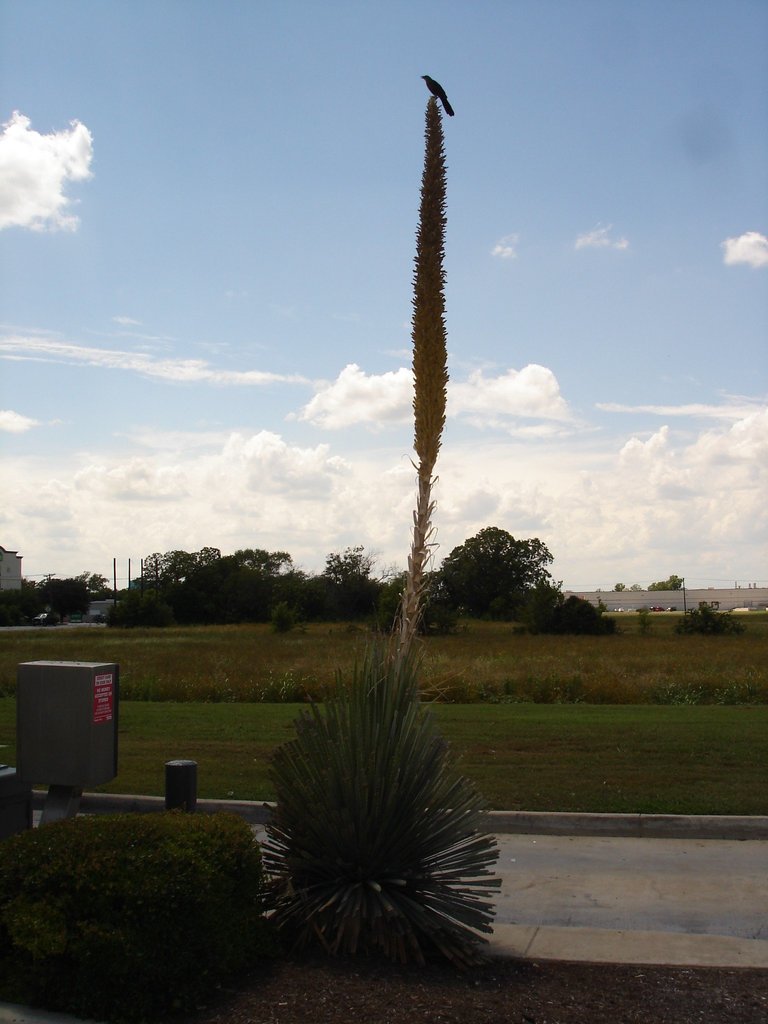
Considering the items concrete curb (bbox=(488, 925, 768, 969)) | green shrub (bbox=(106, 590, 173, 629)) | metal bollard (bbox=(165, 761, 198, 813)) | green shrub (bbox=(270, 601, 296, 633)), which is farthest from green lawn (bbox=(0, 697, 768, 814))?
green shrub (bbox=(106, 590, 173, 629))

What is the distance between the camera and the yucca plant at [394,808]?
4.32 metres

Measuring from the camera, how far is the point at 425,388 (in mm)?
4504

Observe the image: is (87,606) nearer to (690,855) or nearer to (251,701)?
(251,701)

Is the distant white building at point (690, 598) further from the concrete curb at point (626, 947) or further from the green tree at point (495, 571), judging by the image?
the concrete curb at point (626, 947)

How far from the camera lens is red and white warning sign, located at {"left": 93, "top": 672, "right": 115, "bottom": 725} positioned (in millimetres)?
5105

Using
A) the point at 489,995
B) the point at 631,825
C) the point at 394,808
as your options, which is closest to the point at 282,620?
the point at 631,825

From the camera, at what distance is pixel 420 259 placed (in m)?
4.65

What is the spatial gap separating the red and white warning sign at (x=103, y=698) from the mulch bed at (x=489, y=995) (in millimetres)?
1678

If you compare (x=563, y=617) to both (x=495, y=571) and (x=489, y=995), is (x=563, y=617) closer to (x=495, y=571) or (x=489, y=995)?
(x=495, y=571)

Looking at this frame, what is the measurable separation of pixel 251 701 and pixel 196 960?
15.8 metres

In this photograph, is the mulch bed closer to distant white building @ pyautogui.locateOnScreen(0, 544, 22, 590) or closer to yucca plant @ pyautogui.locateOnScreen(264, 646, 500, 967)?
yucca plant @ pyautogui.locateOnScreen(264, 646, 500, 967)

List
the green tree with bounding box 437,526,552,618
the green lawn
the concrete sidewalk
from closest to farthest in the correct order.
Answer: the concrete sidewalk
the green lawn
the green tree with bounding box 437,526,552,618

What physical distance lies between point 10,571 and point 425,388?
148533 mm

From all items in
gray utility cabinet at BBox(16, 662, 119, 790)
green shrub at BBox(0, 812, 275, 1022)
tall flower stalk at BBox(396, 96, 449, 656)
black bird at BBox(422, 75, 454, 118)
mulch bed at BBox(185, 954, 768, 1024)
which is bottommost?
mulch bed at BBox(185, 954, 768, 1024)
